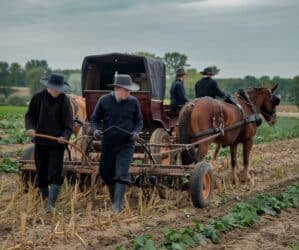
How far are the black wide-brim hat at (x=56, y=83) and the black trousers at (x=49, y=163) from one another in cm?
77

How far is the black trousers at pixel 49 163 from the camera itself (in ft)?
26.3

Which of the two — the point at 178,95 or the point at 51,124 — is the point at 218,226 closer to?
the point at 51,124

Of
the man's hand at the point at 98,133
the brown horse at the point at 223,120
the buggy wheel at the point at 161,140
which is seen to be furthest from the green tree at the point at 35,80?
the man's hand at the point at 98,133

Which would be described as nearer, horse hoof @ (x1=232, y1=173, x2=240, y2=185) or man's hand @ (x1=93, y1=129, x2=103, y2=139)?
man's hand @ (x1=93, y1=129, x2=103, y2=139)

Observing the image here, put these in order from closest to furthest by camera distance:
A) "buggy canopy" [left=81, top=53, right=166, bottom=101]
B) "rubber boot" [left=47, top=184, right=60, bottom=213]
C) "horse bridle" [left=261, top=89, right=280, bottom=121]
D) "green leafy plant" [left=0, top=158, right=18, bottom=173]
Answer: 1. "rubber boot" [left=47, top=184, right=60, bottom=213]
2. "buggy canopy" [left=81, top=53, right=166, bottom=101]
3. "green leafy plant" [left=0, top=158, right=18, bottom=173]
4. "horse bridle" [left=261, top=89, right=280, bottom=121]

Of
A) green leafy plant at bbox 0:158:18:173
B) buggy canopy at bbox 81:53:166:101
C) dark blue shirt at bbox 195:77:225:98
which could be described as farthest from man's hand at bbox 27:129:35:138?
green leafy plant at bbox 0:158:18:173

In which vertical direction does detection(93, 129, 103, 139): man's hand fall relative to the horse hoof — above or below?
above

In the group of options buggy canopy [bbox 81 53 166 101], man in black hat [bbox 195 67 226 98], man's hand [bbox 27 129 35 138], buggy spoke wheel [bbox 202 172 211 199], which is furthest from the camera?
man in black hat [bbox 195 67 226 98]

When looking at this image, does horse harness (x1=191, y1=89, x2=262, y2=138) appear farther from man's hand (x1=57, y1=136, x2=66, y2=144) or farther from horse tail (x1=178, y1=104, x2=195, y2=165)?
man's hand (x1=57, y1=136, x2=66, y2=144)

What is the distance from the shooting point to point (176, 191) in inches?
358

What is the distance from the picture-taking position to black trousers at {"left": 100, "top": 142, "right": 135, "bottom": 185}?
26.7ft

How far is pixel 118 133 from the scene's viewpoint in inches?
318

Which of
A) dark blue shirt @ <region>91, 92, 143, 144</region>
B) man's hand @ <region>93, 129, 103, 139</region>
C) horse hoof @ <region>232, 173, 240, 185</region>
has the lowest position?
horse hoof @ <region>232, 173, 240, 185</region>

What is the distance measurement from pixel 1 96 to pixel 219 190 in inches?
2870
